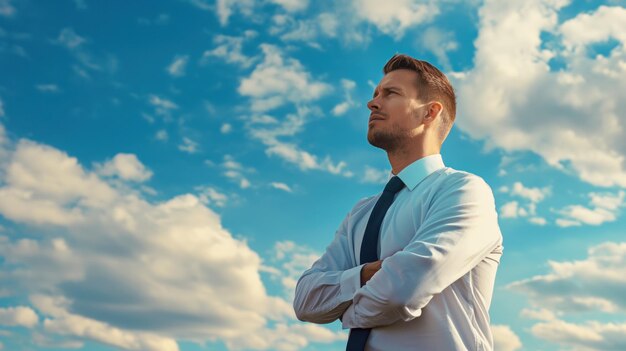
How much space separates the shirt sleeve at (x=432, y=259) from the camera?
11.5ft

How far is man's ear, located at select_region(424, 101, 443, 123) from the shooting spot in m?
4.61

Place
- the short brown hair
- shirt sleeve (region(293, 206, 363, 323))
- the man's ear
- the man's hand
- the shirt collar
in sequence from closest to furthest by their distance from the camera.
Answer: the man's hand → shirt sleeve (region(293, 206, 363, 323)) → the shirt collar → the man's ear → the short brown hair

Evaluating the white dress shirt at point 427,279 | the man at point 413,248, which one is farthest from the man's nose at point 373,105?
the white dress shirt at point 427,279

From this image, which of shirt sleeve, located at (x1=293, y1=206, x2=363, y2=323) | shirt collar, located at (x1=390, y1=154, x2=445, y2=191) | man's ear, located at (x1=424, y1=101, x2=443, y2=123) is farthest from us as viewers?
man's ear, located at (x1=424, y1=101, x2=443, y2=123)

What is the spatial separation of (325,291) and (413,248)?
28.2 inches

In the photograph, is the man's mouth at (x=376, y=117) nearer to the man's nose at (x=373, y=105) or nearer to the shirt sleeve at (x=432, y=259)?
the man's nose at (x=373, y=105)

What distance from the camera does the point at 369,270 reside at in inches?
150

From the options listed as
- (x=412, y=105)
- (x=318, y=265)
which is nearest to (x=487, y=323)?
(x=318, y=265)

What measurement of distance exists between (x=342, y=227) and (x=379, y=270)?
123 cm

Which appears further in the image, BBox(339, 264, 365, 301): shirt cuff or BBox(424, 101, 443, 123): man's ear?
BBox(424, 101, 443, 123): man's ear

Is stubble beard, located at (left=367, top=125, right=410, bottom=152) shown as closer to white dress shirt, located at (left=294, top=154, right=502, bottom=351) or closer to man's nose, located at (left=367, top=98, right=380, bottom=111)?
man's nose, located at (left=367, top=98, right=380, bottom=111)

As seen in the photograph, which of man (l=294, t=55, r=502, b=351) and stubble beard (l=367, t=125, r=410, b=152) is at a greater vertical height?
stubble beard (l=367, t=125, r=410, b=152)

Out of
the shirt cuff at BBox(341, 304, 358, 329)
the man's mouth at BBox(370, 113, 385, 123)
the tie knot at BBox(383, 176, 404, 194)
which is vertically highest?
the man's mouth at BBox(370, 113, 385, 123)

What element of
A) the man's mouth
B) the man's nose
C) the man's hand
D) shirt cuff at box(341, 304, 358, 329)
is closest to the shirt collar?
the man's mouth
